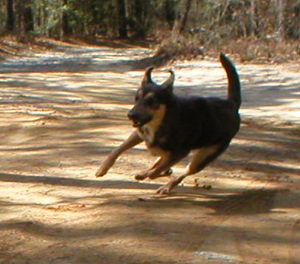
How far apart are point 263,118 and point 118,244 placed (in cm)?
912

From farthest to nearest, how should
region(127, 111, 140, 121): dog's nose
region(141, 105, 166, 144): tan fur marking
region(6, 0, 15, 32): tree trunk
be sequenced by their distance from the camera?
1. region(6, 0, 15, 32): tree trunk
2. region(141, 105, 166, 144): tan fur marking
3. region(127, 111, 140, 121): dog's nose

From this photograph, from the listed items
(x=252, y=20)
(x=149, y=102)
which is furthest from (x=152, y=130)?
(x=252, y=20)

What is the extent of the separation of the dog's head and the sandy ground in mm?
888

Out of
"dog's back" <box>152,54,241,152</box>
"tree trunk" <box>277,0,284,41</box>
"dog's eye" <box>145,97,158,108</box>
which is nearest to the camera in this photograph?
"dog's eye" <box>145,97,158,108</box>

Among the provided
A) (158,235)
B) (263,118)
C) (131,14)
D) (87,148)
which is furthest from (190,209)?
(131,14)

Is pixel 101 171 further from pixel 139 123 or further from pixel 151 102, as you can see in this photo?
pixel 151 102

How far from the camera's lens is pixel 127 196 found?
8.24 m

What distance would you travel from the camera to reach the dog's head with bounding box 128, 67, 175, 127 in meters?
7.62

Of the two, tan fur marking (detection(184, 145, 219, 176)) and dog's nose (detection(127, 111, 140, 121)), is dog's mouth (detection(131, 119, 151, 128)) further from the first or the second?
tan fur marking (detection(184, 145, 219, 176))

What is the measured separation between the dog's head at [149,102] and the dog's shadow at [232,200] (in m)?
0.94

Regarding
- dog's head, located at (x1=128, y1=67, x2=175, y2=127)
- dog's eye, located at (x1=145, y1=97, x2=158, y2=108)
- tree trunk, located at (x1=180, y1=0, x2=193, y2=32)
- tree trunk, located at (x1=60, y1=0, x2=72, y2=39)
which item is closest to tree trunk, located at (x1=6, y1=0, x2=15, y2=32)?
tree trunk, located at (x1=60, y1=0, x2=72, y2=39)

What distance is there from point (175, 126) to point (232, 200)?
107 cm

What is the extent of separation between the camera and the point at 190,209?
773cm

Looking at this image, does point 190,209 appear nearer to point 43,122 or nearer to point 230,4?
point 43,122
